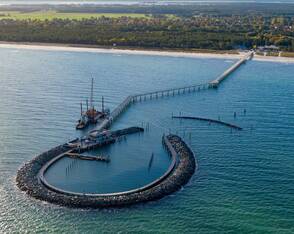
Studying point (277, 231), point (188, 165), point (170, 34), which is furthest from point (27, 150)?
point (170, 34)

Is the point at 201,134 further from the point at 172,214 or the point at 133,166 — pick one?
the point at 172,214

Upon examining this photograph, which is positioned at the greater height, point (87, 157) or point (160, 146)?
point (160, 146)

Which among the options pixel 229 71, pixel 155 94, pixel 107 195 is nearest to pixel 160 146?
pixel 107 195

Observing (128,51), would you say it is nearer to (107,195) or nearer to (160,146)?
Answer: (160,146)

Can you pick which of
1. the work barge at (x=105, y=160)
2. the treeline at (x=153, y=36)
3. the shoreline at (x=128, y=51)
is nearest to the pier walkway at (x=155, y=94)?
the work barge at (x=105, y=160)

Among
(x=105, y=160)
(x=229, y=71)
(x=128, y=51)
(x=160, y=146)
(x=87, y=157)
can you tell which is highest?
(x=128, y=51)

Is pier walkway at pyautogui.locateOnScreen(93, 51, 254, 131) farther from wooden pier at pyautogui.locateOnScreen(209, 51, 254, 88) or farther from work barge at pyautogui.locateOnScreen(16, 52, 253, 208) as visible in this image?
work barge at pyautogui.locateOnScreen(16, 52, 253, 208)
